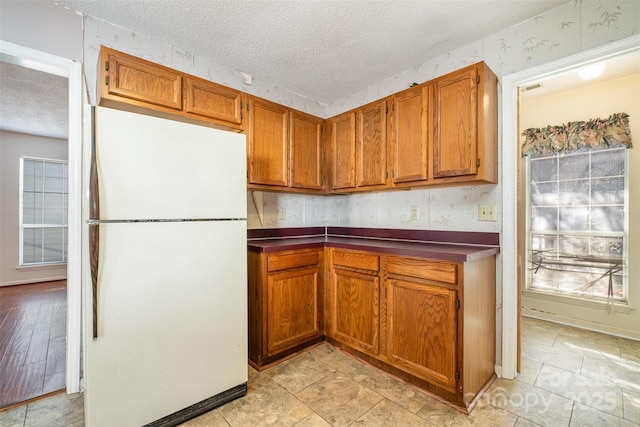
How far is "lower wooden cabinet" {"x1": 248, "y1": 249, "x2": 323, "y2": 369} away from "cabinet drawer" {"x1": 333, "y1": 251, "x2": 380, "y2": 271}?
0.56ft

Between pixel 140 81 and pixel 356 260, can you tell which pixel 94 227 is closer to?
pixel 140 81

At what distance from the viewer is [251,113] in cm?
236

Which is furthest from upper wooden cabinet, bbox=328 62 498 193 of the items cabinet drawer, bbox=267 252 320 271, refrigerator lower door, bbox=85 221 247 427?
refrigerator lower door, bbox=85 221 247 427

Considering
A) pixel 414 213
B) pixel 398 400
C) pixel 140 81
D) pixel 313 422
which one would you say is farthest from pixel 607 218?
pixel 140 81

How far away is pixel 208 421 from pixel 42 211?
5.48 metres

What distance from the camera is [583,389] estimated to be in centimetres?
183

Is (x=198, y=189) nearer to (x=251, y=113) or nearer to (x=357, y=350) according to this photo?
(x=251, y=113)

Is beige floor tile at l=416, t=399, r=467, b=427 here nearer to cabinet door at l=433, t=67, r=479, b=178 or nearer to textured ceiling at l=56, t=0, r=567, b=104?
cabinet door at l=433, t=67, r=479, b=178

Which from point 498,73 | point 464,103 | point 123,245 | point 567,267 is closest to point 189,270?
point 123,245

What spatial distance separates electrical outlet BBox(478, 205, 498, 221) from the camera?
2.04 metres

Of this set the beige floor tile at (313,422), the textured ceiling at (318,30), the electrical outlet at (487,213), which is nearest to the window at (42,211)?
the textured ceiling at (318,30)

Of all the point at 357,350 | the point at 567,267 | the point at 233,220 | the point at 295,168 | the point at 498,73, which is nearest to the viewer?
the point at 233,220

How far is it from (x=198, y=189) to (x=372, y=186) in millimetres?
1412

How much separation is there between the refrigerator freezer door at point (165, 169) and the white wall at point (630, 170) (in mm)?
3281
